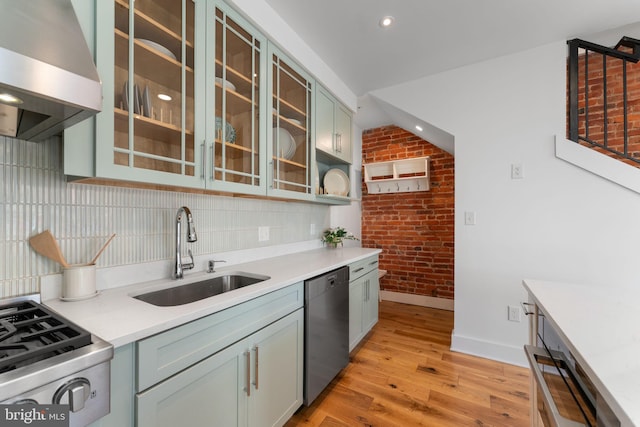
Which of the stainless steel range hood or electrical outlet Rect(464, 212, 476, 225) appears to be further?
electrical outlet Rect(464, 212, 476, 225)

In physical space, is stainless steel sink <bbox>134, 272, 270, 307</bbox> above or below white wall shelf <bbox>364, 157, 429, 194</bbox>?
below

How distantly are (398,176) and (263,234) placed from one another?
7.40 ft

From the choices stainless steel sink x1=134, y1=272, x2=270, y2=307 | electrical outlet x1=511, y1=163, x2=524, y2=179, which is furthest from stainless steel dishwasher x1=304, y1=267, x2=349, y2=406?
electrical outlet x1=511, y1=163, x2=524, y2=179

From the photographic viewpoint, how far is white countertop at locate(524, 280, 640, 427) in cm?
49

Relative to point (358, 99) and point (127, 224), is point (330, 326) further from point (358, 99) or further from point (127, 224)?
point (358, 99)

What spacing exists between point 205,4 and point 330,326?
77.2 inches

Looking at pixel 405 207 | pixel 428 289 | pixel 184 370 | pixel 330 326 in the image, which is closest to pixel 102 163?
pixel 184 370

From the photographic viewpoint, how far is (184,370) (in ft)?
3.00

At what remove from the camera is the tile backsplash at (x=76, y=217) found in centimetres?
96

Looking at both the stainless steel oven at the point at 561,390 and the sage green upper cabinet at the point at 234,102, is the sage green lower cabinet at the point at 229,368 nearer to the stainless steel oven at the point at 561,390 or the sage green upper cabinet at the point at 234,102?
the sage green upper cabinet at the point at 234,102

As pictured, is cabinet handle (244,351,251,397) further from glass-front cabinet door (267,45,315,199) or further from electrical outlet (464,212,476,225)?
electrical outlet (464,212,476,225)

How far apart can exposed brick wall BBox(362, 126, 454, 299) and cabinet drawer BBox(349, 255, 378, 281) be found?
113cm

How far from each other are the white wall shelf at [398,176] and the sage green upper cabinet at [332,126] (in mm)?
1071

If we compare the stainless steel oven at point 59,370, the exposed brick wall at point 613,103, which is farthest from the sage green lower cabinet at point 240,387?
the exposed brick wall at point 613,103
